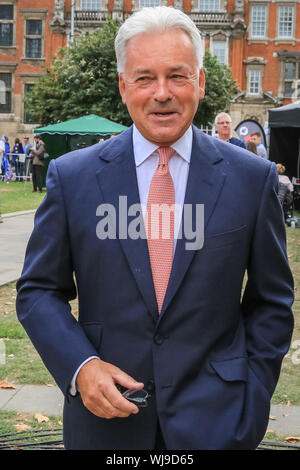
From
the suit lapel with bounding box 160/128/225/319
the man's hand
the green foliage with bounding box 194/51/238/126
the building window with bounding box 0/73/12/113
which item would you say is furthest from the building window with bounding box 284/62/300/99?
the man's hand

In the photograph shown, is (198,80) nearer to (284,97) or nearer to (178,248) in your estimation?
(178,248)

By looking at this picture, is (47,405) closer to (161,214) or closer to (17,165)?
(161,214)

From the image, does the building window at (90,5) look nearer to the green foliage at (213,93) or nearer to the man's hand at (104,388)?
the green foliage at (213,93)

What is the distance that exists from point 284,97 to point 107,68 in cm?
1664

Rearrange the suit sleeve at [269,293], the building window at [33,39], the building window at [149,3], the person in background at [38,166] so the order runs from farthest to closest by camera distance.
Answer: the building window at [33,39] → the building window at [149,3] → the person in background at [38,166] → the suit sleeve at [269,293]

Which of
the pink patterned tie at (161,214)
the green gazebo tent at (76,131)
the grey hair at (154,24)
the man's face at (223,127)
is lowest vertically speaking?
the pink patterned tie at (161,214)

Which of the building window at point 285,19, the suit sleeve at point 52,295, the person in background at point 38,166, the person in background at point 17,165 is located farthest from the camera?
the building window at point 285,19

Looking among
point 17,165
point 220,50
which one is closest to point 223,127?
point 17,165

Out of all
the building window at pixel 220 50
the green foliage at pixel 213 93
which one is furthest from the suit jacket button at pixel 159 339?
the building window at pixel 220 50

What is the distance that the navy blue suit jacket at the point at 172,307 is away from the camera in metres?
1.98

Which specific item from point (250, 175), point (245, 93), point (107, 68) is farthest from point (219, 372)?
point (245, 93)

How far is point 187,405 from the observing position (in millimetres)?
1978

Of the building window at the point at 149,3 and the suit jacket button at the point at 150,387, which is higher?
the building window at the point at 149,3

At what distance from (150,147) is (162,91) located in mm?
188
